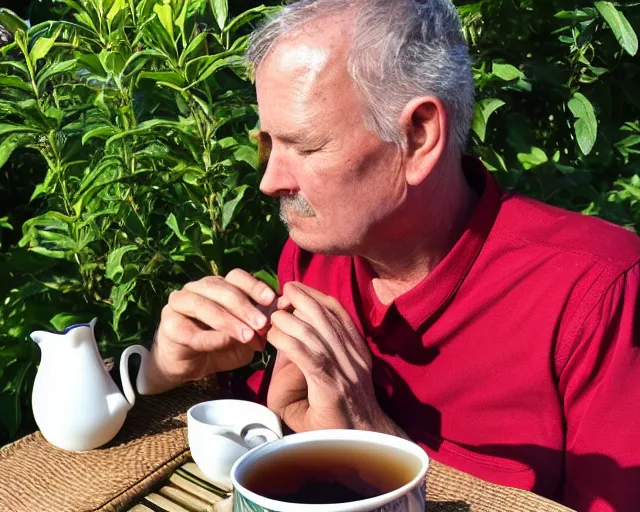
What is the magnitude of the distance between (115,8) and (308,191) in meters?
0.69

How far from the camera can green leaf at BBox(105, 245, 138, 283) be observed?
5.24 feet

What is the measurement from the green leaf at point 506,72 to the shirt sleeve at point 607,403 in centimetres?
80

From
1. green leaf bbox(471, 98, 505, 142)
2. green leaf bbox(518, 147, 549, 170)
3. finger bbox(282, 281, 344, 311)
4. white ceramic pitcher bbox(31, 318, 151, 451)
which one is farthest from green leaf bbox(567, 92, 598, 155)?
white ceramic pitcher bbox(31, 318, 151, 451)

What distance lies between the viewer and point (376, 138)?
1327mm

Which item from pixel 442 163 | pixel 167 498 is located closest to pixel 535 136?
pixel 442 163

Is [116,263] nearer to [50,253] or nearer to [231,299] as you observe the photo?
[50,253]

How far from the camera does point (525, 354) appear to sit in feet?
4.60

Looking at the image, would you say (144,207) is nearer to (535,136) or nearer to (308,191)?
(308,191)

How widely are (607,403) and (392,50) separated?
0.65 m

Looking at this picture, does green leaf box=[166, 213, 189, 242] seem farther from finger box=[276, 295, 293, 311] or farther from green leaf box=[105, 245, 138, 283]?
finger box=[276, 295, 293, 311]

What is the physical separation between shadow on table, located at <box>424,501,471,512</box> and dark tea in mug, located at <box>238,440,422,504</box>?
8.4 inches

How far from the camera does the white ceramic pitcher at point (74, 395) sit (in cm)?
129

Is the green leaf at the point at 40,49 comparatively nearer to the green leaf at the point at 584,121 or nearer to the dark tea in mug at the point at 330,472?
the dark tea in mug at the point at 330,472

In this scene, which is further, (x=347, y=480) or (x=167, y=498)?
(x=167, y=498)
